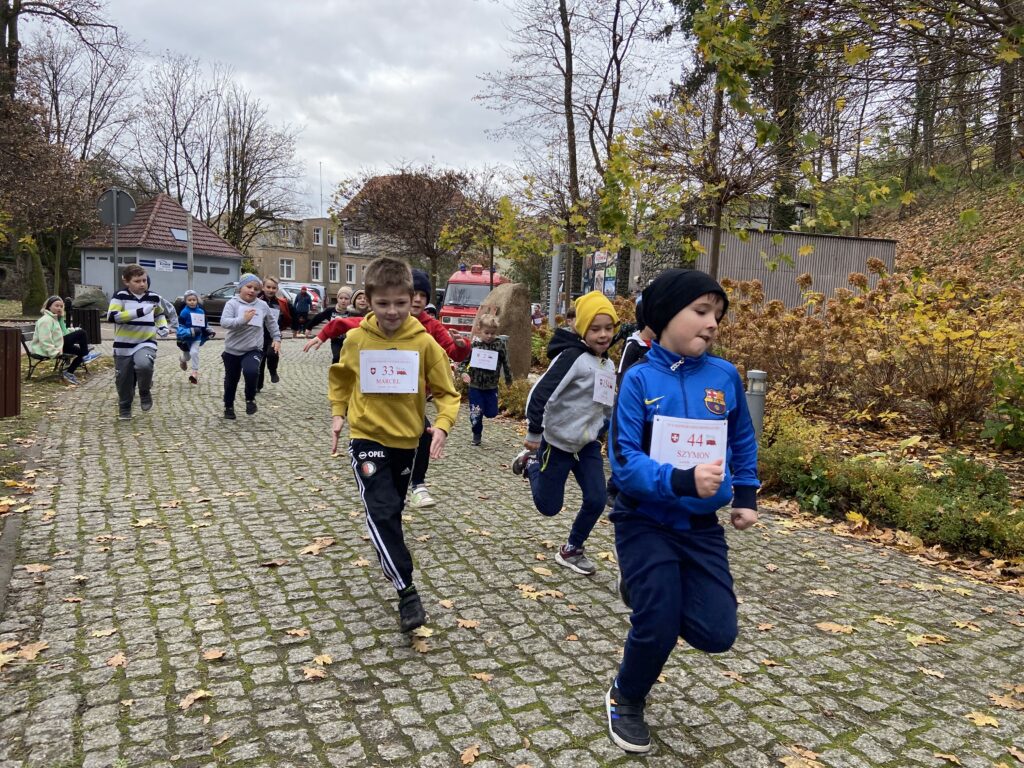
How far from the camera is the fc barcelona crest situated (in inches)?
105

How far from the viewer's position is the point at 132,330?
858 cm

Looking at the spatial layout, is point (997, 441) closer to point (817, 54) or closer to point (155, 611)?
point (817, 54)

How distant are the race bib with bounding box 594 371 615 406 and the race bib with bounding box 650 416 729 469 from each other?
5.83ft

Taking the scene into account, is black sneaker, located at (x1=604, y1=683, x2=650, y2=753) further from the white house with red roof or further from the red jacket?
the white house with red roof

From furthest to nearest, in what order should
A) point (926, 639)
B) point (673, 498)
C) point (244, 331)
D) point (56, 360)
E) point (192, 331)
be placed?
point (192, 331) → point (56, 360) → point (244, 331) → point (926, 639) → point (673, 498)

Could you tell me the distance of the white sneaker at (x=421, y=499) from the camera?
5.79 m

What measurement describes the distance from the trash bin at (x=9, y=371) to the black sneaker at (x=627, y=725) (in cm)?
657

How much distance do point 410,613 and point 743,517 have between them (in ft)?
5.70

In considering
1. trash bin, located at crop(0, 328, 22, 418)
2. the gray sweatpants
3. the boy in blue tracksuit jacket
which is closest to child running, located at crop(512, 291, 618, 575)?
the boy in blue tracksuit jacket

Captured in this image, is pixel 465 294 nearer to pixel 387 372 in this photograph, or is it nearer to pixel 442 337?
pixel 442 337

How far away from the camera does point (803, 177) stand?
29.4ft

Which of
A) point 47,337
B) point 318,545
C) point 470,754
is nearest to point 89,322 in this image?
point 47,337

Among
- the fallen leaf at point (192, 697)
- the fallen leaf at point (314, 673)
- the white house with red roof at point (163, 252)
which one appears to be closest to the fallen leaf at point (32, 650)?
the fallen leaf at point (192, 697)

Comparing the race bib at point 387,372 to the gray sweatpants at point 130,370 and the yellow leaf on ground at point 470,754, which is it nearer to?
the yellow leaf on ground at point 470,754
